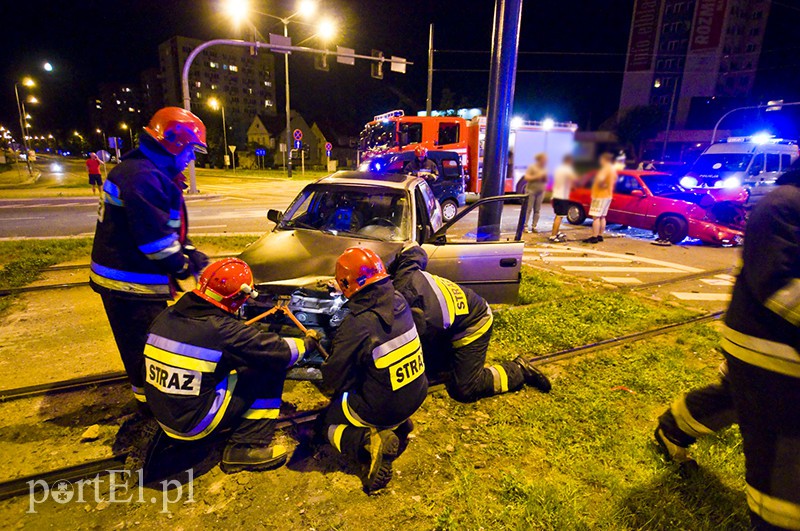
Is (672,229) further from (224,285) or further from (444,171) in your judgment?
(224,285)

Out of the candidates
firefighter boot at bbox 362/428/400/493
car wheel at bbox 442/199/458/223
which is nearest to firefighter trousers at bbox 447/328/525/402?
firefighter boot at bbox 362/428/400/493

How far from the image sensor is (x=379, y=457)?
2645 mm

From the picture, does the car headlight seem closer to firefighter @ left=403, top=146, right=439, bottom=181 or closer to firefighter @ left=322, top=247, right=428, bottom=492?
firefighter @ left=403, top=146, right=439, bottom=181

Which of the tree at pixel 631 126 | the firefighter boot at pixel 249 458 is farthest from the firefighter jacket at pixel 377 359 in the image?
the tree at pixel 631 126

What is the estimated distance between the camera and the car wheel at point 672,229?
9992 millimetres

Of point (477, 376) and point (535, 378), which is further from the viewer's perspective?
point (535, 378)

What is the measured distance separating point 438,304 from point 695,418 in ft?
5.68

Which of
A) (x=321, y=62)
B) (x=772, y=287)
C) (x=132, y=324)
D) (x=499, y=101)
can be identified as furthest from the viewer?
(x=321, y=62)

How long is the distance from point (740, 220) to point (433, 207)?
928 centimetres

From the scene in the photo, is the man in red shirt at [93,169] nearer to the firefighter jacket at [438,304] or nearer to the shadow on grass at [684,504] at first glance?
the firefighter jacket at [438,304]

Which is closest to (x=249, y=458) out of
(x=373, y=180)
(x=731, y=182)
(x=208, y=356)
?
(x=208, y=356)

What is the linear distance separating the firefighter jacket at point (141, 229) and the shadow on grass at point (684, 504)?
10.7ft

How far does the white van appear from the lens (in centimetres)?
1291

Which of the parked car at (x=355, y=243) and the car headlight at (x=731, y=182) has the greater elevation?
the car headlight at (x=731, y=182)
